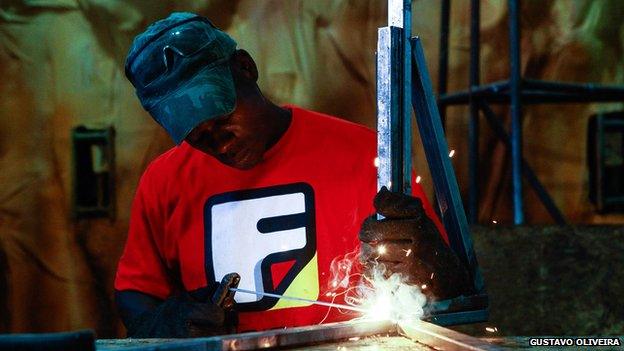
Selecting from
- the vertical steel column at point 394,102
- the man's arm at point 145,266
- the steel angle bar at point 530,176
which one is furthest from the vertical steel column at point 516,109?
the vertical steel column at point 394,102

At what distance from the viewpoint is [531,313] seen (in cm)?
410

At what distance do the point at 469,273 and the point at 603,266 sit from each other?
1950 millimetres

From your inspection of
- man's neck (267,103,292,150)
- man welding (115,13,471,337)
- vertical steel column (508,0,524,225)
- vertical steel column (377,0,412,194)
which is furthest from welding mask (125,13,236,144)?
vertical steel column (508,0,524,225)

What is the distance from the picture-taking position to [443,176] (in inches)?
94.3

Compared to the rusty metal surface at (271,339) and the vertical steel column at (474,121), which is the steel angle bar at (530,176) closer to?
the vertical steel column at (474,121)

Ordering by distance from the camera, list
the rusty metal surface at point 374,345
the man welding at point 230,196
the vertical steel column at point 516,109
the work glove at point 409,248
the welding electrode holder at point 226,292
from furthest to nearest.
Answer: the vertical steel column at point 516,109, the man welding at point 230,196, the welding electrode holder at point 226,292, the work glove at point 409,248, the rusty metal surface at point 374,345

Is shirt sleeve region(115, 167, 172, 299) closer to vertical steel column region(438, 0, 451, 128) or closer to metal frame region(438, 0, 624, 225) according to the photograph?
metal frame region(438, 0, 624, 225)

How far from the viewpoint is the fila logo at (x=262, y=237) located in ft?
9.59

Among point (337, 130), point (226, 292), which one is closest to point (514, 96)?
point (337, 130)

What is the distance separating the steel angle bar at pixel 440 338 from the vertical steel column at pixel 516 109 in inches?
91.9

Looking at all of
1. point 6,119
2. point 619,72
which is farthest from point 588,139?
point 6,119

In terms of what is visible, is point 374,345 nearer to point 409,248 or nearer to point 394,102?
point 409,248

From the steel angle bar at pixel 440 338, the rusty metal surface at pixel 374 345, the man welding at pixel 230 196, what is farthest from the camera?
the man welding at pixel 230 196

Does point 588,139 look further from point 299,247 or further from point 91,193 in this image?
point 91,193
